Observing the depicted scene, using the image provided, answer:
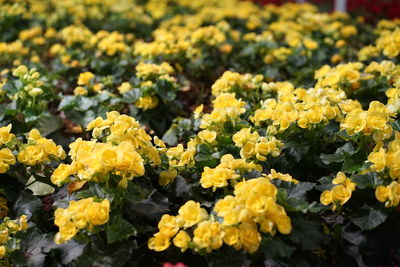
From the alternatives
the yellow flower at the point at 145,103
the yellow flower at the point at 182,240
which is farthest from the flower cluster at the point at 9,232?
the yellow flower at the point at 145,103

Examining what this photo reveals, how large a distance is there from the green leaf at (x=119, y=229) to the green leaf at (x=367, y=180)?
2.67 feet

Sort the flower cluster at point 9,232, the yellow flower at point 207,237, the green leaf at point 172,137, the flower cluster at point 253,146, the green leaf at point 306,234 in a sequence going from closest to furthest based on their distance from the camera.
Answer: the yellow flower at point 207,237 < the green leaf at point 306,234 < the flower cluster at point 9,232 < the flower cluster at point 253,146 < the green leaf at point 172,137

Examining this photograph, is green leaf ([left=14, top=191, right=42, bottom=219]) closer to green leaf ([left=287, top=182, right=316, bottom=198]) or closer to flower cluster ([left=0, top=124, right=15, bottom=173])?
flower cluster ([left=0, top=124, right=15, bottom=173])

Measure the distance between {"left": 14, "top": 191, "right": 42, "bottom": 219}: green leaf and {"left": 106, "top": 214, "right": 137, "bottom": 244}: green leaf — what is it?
0.48 m

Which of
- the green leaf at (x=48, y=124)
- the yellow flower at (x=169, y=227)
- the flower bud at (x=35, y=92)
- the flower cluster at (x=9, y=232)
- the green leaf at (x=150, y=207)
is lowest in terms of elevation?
the green leaf at (x=48, y=124)

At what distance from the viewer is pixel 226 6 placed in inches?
229

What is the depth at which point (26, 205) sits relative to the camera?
7.25 feet

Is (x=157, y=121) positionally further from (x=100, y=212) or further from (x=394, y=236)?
(x=394, y=236)

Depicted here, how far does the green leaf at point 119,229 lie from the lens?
183 centimetres

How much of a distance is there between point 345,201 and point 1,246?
4.14ft

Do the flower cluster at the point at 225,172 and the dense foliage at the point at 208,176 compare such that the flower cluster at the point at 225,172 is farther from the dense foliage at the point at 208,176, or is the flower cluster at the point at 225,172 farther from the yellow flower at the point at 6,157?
the yellow flower at the point at 6,157

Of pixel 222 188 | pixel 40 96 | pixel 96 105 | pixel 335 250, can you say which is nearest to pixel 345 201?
pixel 335 250

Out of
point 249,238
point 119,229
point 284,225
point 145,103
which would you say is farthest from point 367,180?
point 145,103

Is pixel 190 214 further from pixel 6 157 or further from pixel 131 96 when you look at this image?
pixel 131 96
